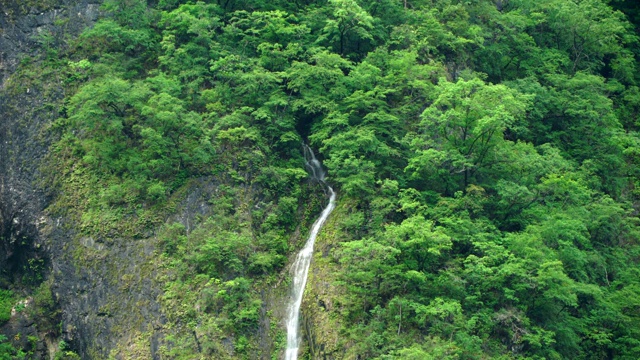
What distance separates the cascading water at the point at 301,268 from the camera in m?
25.3

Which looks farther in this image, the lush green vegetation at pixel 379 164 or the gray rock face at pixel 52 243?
the gray rock face at pixel 52 243

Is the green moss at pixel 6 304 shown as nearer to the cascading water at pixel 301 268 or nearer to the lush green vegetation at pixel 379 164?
the lush green vegetation at pixel 379 164

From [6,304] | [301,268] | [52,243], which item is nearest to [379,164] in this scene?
[301,268]

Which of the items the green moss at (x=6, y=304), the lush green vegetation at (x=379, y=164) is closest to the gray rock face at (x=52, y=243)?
the green moss at (x=6, y=304)

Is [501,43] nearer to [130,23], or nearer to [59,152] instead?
[130,23]

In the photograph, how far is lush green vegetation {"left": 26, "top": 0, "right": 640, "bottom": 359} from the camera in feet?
78.8

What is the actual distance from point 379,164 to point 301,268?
4566mm

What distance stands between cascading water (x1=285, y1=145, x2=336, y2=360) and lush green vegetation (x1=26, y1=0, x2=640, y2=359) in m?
0.53

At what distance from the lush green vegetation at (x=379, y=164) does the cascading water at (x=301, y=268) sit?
20.8 inches

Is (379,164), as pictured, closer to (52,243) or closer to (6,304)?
(52,243)

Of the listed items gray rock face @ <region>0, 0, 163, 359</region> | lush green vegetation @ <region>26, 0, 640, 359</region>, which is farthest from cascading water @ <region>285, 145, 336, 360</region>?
gray rock face @ <region>0, 0, 163, 359</region>

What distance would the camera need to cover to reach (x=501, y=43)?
34125 millimetres

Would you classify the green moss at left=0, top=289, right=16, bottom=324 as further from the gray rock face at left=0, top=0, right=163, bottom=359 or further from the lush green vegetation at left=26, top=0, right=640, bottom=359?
the lush green vegetation at left=26, top=0, right=640, bottom=359

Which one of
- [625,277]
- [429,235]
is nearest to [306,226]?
[429,235]
